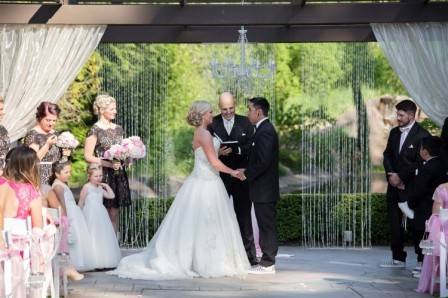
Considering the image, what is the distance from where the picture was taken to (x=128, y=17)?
413 inches

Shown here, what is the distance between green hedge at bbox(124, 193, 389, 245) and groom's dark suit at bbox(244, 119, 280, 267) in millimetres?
3854

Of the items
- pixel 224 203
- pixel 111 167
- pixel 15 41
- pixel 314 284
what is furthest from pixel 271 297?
pixel 15 41

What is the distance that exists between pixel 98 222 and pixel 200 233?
41.6 inches

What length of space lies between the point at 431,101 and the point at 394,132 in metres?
0.66

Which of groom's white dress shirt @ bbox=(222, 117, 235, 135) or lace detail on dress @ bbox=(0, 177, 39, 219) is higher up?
groom's white dress shirt @ bbox=(222, 117, 235, 135)

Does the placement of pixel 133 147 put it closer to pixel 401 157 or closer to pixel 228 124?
pixel 228 124

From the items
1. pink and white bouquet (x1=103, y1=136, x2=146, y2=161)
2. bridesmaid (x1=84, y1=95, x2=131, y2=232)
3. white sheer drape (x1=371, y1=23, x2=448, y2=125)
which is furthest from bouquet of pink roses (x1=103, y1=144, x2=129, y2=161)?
white sheer drape (x1=371, y1=23, x2=448, y2=125)

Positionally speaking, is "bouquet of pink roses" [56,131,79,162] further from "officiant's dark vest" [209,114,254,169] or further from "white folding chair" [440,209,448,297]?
"white folding chair" [440,209,448,297]

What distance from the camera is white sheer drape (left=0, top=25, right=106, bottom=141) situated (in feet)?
34.8

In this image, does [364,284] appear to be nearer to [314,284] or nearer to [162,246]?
[314,284]

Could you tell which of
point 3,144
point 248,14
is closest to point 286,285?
point 3,144

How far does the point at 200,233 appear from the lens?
9.52 m

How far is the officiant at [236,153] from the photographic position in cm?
1030

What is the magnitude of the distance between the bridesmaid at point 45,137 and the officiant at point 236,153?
168 cm
